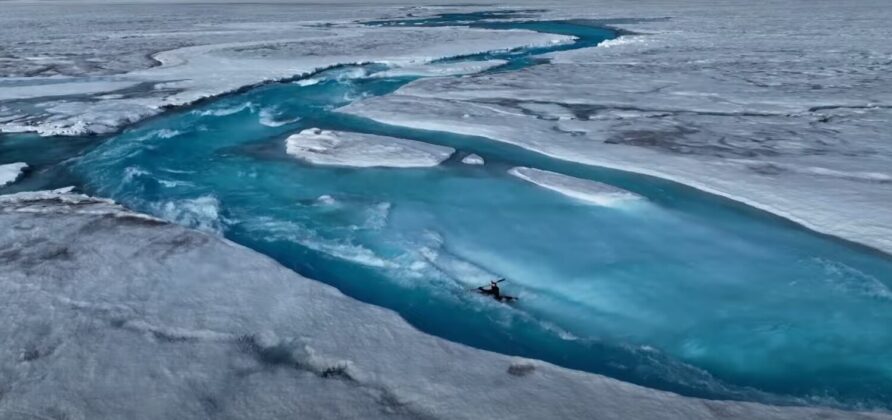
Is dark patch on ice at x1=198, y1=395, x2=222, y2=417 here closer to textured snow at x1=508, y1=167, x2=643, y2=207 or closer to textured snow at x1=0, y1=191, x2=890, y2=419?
textured snow at x1=0, y1=191, x2=890, y2=419

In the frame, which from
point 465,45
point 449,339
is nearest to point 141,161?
point 449,339

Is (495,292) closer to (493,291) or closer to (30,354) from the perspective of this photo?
(493,291)

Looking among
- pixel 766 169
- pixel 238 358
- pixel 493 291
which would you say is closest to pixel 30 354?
pixel 238 358

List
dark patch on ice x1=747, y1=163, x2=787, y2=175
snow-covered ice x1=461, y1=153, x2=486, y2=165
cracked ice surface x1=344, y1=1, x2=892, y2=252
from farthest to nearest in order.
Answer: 1. snow-covered ice x1=461, y1=153, x2=486, y2=165
2. dark patch on ice x1=747, y1=163, x2=787, y2=175
3. cracked ice surface x1=344, y1=1, x2=892, y2=252

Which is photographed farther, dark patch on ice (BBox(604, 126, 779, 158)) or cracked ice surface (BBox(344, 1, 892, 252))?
dark patch on ice (BBox(604, 126, 779, 158))

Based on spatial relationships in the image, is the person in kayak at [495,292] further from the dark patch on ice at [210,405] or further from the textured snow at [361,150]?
the textured snow at [361,150]

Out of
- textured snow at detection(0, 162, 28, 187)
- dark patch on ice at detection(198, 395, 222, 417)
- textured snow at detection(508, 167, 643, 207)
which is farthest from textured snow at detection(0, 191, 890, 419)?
textured snow at detection(508, 167, 643, 207)

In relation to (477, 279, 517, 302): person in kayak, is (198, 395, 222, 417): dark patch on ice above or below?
above
